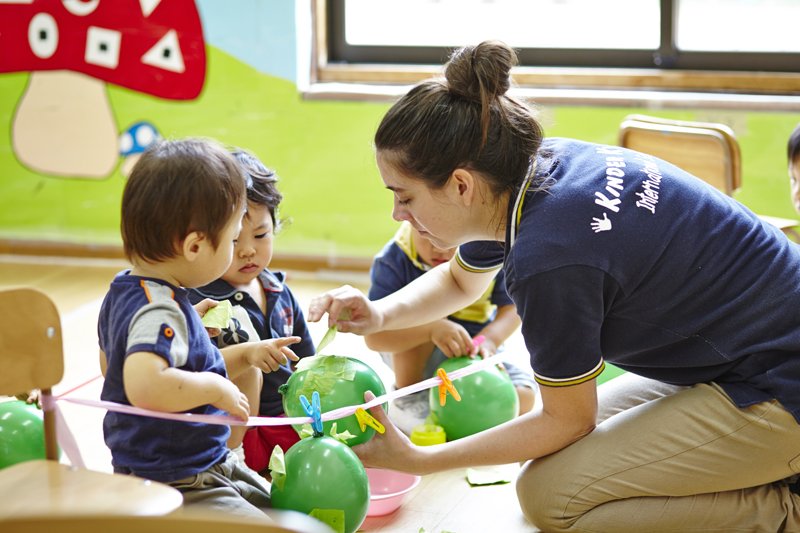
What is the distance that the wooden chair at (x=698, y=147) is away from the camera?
3002 millimetres

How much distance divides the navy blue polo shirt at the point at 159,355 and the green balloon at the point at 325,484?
0.52 ft

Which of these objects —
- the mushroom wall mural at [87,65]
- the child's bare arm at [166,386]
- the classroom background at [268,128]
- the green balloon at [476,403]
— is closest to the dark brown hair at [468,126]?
the child's bare arm at [166,386]

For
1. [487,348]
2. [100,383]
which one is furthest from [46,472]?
[100,383]

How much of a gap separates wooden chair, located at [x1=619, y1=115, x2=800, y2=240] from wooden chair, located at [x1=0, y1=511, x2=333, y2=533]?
2.18m

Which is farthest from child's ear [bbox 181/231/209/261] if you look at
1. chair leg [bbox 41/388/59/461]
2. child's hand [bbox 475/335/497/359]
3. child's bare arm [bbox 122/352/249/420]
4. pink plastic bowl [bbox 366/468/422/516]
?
child's hand [bbox 475/335/497/359]

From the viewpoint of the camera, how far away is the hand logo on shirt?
1.85 m

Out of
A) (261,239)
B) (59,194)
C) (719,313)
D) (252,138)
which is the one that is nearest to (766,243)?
(719,313)

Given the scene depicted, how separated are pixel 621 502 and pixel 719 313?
1.47ft

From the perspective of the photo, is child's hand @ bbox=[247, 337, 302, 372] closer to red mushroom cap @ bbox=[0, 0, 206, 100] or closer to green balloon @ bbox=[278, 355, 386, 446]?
green balloon @ bbox=[278, 355, 386, 446]

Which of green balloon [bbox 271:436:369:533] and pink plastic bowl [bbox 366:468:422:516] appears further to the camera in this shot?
pink plastic bowl [bbox 366:468:422:516]

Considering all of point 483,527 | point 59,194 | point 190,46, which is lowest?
point 483,527

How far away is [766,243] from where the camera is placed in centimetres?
201

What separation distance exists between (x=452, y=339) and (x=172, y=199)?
3.61ft

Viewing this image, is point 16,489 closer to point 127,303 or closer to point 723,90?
point 127,303
